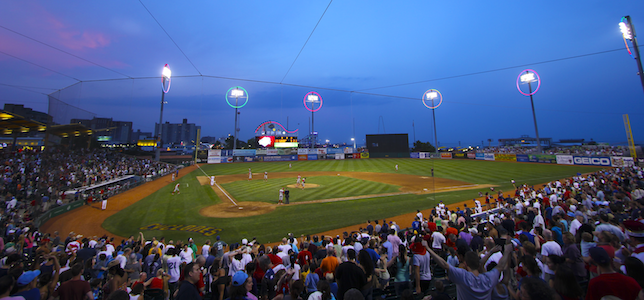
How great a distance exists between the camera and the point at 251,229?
1350cm

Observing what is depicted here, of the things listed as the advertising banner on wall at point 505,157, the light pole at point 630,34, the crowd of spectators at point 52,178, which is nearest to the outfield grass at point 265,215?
the crowd of spectators at point 52,178

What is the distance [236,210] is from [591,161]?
50515 millimetres

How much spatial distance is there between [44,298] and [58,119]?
1938cm

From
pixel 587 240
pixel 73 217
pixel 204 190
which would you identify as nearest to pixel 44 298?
pixel 587 240

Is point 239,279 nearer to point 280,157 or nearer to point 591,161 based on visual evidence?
point 591,161

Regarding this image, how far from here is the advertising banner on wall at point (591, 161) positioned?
3361cm

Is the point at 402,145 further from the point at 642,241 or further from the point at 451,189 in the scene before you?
the point at 642,241

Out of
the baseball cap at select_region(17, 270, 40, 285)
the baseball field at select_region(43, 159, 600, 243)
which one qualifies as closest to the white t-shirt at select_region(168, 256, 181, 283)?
the baseball cap at select_region(17, 270, 40, 285)

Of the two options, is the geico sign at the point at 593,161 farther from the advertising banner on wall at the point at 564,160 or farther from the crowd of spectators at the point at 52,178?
the crowd of spectators at the point at 52,178

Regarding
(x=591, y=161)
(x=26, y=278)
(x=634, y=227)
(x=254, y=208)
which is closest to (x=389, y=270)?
(x=634, y=227)

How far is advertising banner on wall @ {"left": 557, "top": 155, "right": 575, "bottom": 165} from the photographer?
38.6 m

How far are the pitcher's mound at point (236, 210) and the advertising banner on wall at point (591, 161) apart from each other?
4680 cm

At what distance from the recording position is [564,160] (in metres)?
39.4

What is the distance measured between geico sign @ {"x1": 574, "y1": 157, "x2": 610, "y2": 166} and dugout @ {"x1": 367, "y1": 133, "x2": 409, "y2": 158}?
31789mm
